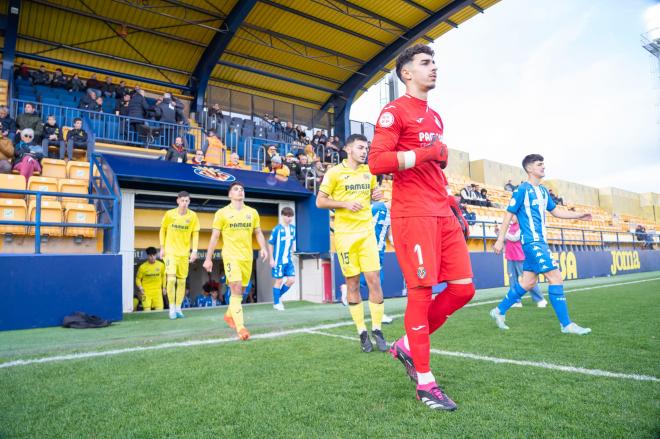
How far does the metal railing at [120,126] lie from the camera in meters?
→ 13.3

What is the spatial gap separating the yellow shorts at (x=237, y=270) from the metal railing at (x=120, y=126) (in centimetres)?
924

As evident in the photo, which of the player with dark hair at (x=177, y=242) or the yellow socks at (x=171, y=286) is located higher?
the player with dark hair at (x=177, y=242)

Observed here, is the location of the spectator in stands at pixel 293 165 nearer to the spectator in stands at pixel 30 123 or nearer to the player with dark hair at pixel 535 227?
the spectator in stands at pixel 30 123

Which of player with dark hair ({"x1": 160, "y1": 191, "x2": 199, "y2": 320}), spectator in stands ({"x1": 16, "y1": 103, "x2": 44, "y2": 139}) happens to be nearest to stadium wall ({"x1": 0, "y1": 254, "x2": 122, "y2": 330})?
player with dark hair ({"x1": 160, "y1": 191, "x2": 199, "y2": 320})

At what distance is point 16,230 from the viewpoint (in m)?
8.38

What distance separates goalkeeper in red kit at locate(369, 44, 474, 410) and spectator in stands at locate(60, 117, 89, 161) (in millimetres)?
11105

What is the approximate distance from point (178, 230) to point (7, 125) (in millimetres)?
6079

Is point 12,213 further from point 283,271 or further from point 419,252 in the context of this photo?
point 419,252

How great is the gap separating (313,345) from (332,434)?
2.41m

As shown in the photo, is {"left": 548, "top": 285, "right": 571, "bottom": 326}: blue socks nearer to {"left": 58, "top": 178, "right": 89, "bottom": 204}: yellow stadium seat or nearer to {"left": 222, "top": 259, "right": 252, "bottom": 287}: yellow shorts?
{"left": 222, "top": 259, "right": 252, "bottom": 287}: yellow shorts

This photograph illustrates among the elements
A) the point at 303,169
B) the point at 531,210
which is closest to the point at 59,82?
the point at 303,169

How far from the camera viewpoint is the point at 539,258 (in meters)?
5.14

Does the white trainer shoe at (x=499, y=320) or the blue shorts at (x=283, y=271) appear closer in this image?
the white trainer shoe at (x=499, y=320)

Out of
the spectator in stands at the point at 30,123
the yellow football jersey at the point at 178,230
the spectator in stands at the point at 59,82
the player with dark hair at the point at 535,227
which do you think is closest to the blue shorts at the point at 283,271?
the yellow football jersey at the point at 178,230
